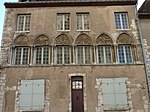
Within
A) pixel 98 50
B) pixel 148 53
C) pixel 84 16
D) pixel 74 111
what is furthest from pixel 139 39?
pixel 74 111

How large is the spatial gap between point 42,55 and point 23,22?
2.86m

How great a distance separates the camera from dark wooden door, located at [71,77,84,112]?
14.3 meters

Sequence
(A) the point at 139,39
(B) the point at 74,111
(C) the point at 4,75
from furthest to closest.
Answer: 1. (A) the point at 139,39
2. (C) the point at 4,75
3. (B) the point at 74,111

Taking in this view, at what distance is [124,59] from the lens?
15.6 metres

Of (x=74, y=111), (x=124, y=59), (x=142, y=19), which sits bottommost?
(x=74, y=111)

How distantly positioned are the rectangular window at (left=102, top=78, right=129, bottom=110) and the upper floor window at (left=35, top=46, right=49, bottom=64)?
12.6ft

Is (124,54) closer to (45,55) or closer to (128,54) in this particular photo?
(128,54)

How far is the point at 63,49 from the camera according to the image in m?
16.0

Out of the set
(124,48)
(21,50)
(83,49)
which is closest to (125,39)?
(124,48)

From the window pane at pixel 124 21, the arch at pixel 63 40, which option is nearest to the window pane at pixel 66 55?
the arch at pixel 63 40

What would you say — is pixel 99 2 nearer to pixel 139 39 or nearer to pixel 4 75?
pixel 139 39

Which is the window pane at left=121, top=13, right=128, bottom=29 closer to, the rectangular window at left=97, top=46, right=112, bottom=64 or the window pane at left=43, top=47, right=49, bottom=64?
the rectangular window at left=97, top=46, right=112, bottom=64

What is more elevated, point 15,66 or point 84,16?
point 84,16

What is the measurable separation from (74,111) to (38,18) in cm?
679
